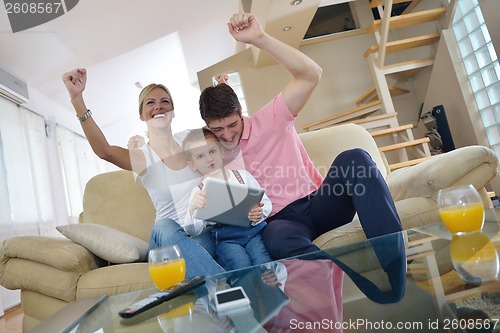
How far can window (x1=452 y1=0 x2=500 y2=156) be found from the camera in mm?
4121

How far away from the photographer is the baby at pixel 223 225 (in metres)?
1.47

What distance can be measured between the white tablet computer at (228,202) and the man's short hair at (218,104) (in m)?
0.31

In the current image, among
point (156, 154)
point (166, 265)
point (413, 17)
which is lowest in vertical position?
point (166, 265)

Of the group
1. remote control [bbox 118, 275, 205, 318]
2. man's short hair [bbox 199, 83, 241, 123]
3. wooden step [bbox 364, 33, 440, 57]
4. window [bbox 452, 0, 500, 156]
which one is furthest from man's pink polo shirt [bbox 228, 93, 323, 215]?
wooden step [bbox 364, 33, 440, 57]

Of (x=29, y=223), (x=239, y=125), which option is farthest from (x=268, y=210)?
(x=29, y=223)

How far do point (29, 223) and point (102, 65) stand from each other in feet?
6.32

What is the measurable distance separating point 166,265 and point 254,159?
29.3 inches

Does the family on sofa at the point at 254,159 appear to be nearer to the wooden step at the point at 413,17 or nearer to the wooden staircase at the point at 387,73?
the wooden staircase at the point at 387,73

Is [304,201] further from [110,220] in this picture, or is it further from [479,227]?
[110,220]

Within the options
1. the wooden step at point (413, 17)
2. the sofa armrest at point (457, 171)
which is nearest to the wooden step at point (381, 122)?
the wooden step at point (413, 17)

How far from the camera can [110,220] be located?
2027mm

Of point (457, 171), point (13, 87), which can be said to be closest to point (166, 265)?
point (457, 171)

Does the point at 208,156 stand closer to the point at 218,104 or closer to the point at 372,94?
the point at 218,104

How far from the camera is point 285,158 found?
1672 mm
